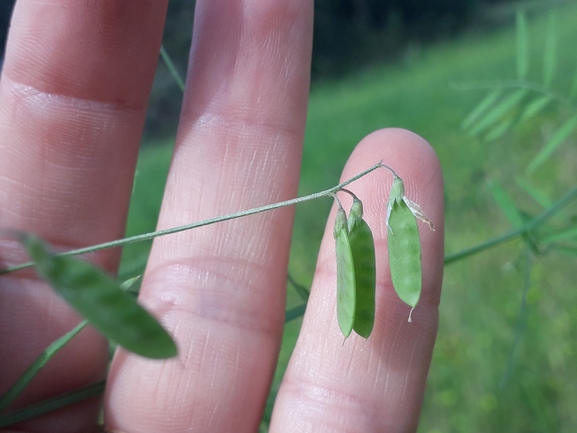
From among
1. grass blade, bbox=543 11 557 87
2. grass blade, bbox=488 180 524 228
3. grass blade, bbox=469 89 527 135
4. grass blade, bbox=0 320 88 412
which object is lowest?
grass blade, bbox=0 320 88 412

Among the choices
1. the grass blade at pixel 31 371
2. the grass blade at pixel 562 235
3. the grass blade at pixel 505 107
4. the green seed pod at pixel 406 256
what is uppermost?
the grass blade at pixel 505 107

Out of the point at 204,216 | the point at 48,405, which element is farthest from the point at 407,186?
the point at 48,405

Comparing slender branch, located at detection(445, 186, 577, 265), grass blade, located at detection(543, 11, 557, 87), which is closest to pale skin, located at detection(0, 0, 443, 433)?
slender branch, located at detection(445, 186, 577, 265)

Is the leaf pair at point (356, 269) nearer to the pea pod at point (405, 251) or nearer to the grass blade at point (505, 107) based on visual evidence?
the pea pod at point (405, 251)

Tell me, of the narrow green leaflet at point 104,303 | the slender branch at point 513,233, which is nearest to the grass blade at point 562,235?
the slender branch at point 513,233

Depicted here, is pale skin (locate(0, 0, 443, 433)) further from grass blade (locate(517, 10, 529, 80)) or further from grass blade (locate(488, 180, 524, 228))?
grass blade (locate(517, 10, 529, 80))

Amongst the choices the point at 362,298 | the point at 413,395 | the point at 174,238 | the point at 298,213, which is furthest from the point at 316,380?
the point at 298,213
